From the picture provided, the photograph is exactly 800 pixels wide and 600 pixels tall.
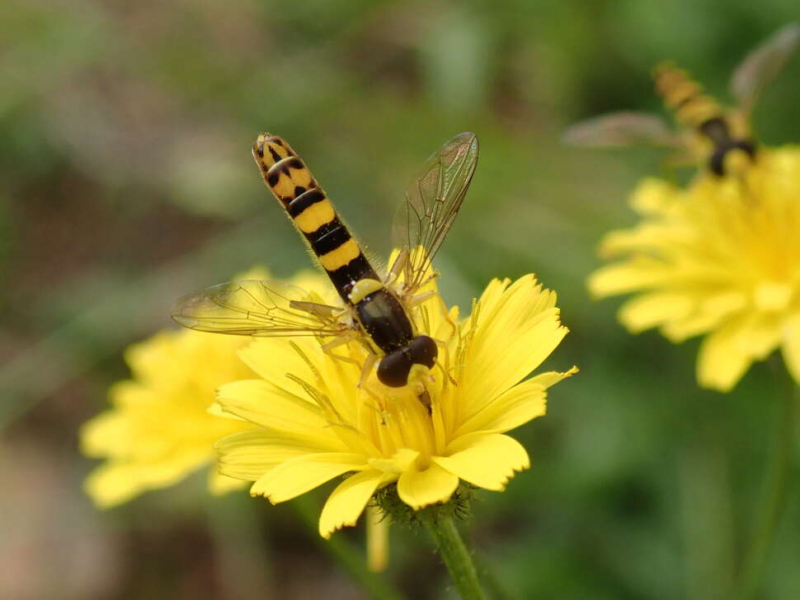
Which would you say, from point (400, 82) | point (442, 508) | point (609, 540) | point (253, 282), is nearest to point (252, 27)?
point (400, 82)

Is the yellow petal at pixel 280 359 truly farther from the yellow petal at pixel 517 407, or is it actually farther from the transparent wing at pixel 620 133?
the transparent wing at pixel 620 133

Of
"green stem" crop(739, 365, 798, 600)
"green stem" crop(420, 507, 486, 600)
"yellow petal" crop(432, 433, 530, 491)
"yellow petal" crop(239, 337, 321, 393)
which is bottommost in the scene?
"green stem" crop(739, 365, 798, 600)

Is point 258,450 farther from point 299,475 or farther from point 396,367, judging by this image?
point 396,367

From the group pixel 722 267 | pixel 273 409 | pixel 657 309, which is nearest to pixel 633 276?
Result: pixel 657 309

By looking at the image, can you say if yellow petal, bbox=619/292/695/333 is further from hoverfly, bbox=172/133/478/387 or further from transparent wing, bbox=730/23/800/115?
hoverfly, bbox=172/133/478/387

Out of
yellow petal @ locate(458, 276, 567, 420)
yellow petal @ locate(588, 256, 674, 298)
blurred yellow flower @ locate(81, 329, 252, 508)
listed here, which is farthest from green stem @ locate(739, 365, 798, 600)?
blurred yellow flower @ locate(81, 329, 252, 508)

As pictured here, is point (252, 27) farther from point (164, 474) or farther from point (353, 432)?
point (353, 432)

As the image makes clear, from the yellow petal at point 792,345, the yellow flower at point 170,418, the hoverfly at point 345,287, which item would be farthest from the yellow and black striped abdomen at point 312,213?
the yellow petal at point 792,345
